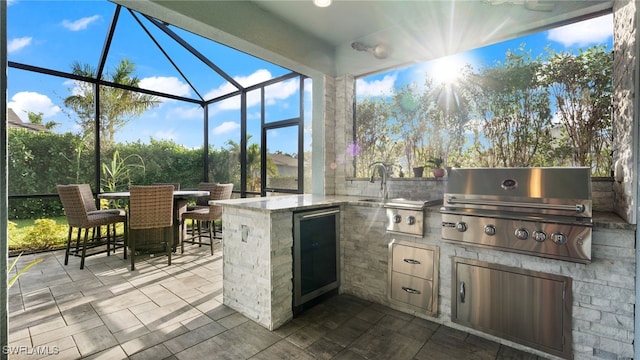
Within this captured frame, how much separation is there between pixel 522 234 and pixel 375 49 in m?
2.38

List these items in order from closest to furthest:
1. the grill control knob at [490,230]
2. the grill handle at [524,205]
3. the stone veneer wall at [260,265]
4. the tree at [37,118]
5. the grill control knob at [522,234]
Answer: the grill handle at [524,205] → the grill control knob at [522,234] → the grill control knob at [490,230] → the stone veneer wall at [260,265] → the tree at [37,118]

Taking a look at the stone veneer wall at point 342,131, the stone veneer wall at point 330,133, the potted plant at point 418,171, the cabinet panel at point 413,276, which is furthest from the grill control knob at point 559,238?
the stone veneer wall at point 330,133

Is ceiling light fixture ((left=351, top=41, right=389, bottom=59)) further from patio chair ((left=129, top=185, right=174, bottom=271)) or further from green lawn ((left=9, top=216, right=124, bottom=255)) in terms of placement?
green lawn ((left=9, top=216, right=124, bottom=255))

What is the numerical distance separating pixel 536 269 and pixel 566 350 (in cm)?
50

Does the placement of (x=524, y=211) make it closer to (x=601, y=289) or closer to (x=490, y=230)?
(x=490, y=230)

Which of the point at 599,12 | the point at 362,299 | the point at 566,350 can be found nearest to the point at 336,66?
the point at 599,12

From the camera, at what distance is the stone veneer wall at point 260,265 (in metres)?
2.18

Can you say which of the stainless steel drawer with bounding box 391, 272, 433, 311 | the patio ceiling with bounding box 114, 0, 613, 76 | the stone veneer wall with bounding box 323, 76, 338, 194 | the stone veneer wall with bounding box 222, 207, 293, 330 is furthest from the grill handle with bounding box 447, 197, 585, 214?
the stone veneer wall with bounding box 323, 76, 338, 194

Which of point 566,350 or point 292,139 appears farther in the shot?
point 292,139

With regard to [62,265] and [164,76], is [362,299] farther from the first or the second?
[164,76]

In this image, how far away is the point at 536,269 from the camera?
1.88 metres

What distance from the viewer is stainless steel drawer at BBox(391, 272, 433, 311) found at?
2.32 metres

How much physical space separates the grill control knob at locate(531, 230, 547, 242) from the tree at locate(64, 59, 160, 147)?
6065 millimetres

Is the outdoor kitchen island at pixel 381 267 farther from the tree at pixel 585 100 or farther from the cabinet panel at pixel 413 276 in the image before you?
the tree at pixel 585 100
